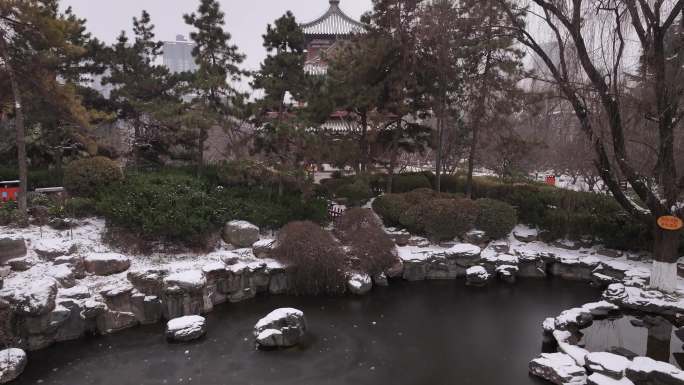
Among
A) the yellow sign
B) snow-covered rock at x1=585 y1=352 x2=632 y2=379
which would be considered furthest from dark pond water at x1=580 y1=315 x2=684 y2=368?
the yellow sign

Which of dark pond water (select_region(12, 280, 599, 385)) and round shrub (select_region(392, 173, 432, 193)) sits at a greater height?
round shrub (select_region(392, 173, 432, 193))

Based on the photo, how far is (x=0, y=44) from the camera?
9.26 m

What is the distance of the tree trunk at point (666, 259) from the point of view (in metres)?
8.48

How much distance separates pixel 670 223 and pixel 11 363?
11175 millimetres

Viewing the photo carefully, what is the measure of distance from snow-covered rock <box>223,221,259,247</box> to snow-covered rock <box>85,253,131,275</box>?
232cm

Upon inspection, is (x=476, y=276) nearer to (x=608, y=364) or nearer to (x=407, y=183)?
(x=608, y=364)

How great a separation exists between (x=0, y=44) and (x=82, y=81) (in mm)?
3794

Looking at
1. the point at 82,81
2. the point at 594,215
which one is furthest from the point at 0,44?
the point at 594,215

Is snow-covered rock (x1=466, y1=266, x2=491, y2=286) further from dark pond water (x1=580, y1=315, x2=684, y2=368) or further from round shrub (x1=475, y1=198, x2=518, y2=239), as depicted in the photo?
dark pond water (x1=580, y1=315, x2=684, y2=368)

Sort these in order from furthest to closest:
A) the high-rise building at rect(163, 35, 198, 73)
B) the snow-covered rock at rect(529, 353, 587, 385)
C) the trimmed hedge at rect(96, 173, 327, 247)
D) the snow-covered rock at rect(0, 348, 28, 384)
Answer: the high-rise building at rect(163, 35, 198, 73) → the trimmed hedge at rect(96, 173, 327, 247) → the snow-covered rock at rect(0, 348, 28, 384) → the snow-covered rock at rect(529, 353, 587, 385)

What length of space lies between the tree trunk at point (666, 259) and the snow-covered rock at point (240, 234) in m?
8.53

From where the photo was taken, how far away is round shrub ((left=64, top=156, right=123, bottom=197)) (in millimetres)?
10570

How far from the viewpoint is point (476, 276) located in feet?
33.1

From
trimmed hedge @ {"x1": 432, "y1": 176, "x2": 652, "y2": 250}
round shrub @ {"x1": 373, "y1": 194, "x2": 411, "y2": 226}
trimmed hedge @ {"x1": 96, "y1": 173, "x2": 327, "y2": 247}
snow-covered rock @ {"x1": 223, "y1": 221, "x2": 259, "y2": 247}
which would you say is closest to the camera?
trimmed hedge @ {"x1": 96, "y1": 173, "x2": 327, "y2": 247}
